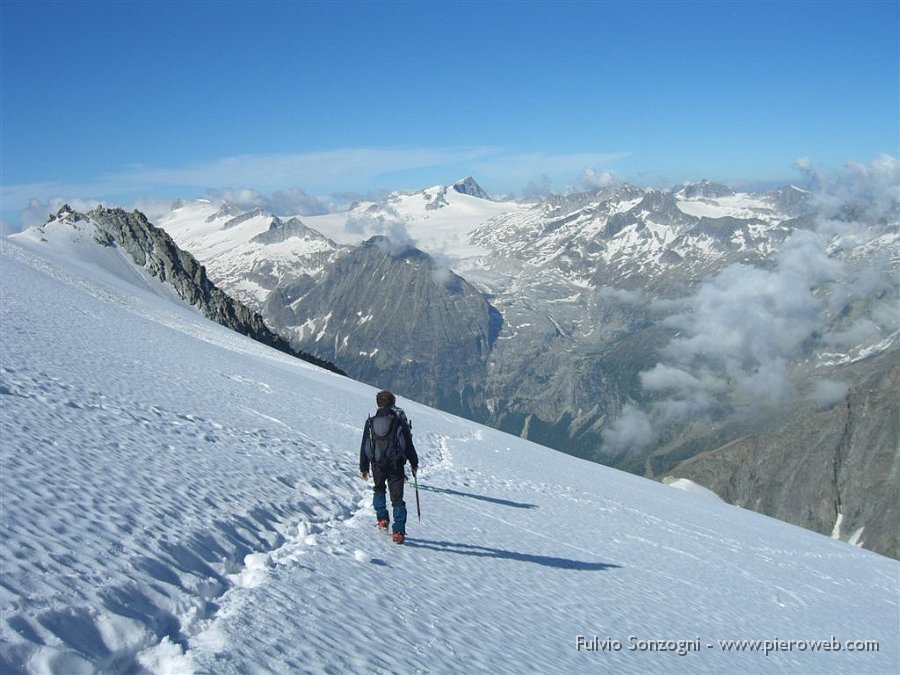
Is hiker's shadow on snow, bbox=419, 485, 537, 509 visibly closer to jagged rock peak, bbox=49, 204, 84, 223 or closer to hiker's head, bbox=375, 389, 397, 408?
hiker's head, bbox=375, 389, 397, 408

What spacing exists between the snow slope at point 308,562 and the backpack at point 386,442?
1527 mm

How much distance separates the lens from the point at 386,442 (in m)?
12.4

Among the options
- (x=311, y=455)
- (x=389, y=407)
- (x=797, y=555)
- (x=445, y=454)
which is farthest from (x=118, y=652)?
(x=797, y=555)

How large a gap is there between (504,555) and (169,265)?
101678mm

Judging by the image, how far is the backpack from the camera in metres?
12.4

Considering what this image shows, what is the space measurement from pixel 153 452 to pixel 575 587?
8809 millimetres

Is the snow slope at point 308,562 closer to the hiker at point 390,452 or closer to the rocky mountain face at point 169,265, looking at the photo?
the hiker at point 390,452

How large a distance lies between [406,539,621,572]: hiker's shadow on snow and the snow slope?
73 millimetres

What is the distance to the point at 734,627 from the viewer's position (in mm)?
13883

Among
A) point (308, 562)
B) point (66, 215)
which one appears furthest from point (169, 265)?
point (308, 562)

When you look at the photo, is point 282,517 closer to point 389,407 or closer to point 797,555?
point 389,407

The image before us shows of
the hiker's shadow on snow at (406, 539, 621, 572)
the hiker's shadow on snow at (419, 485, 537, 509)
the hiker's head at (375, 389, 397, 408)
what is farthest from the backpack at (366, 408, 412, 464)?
the hiker's shadow on snow at (419, 485, 537, 509)

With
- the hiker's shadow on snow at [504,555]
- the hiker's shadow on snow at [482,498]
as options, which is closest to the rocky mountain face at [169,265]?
the hiker's shadow on snow at [482,498]

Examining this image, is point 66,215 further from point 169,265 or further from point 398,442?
point 398,442
